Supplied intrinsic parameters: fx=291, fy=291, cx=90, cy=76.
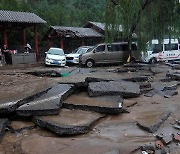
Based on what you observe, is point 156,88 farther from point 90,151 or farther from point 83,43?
point 83,43

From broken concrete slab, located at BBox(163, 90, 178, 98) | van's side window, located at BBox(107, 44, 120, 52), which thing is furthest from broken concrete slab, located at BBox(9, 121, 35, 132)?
van's side window, located at BBox(107, 44, 120, 52)

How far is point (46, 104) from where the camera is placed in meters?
6.96

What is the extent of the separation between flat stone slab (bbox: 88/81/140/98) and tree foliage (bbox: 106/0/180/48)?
9.74 m

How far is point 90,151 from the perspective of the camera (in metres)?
4.95

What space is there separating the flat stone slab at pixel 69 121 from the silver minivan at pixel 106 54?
46.5 feet

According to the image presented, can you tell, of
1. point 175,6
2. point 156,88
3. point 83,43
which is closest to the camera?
point 156,88

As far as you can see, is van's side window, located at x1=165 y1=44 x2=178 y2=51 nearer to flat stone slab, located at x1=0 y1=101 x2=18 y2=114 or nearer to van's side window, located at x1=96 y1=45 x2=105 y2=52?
van's side window, located at x1=96 y1=45 x2=105 y2=52

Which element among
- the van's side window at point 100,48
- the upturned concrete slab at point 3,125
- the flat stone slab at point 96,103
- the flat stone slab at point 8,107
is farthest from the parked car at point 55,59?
the upturned concrete slab at point 3,125

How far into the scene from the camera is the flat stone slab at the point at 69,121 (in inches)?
226

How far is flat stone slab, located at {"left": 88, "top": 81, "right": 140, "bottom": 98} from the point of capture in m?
8.51

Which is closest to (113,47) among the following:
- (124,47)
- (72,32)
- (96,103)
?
(124,47)

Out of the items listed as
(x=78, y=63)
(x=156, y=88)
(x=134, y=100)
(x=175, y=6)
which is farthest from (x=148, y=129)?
(x=78, y=63)

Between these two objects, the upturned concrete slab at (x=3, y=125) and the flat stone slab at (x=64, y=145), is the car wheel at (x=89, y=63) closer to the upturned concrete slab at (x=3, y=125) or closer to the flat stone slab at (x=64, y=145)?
the upturned concrete slab at (x=3, y=125)

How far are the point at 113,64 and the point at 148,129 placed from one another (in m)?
16.1
